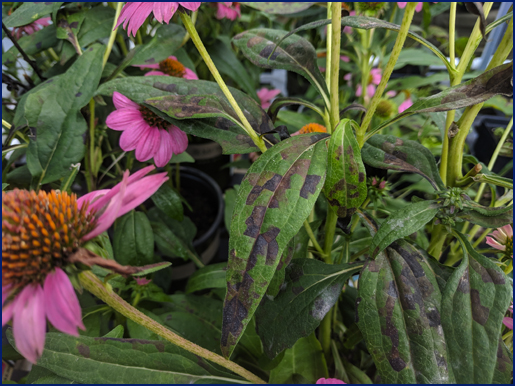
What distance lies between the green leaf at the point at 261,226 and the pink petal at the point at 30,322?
0.39 ft

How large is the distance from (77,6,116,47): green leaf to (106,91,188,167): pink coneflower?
19 centimetres

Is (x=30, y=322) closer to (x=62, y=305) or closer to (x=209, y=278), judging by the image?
(x=62, y=305)

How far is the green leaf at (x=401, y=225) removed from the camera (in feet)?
0.97

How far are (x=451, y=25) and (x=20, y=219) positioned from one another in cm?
43

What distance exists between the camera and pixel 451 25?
365 millimetres

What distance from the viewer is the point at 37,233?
0.23 m

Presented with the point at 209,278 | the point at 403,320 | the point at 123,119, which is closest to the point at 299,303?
the point at 403,320

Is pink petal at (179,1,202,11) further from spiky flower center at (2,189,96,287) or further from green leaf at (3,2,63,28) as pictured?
green leaf at (3,2,63,28)

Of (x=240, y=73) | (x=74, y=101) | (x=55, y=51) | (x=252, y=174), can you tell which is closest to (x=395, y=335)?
(x=252, y=174)

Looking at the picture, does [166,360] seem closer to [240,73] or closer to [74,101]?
[74,101]

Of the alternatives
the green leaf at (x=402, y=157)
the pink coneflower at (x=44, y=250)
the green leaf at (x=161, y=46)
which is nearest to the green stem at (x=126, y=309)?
the pink coneflower at (x=44, y=250)

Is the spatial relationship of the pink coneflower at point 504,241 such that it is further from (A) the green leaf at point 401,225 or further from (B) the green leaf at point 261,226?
(B) the green leaf at point 261,226

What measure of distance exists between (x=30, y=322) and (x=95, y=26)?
1.65ft

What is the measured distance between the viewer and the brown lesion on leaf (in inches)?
11.0
